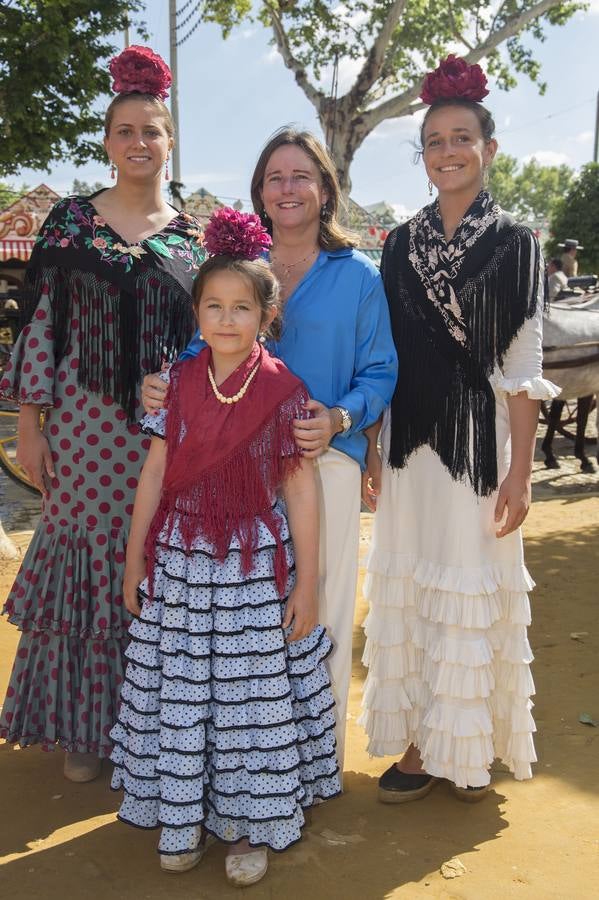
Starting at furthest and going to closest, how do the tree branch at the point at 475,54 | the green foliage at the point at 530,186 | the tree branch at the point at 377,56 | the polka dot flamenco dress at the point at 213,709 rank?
the green foliage at the point at 530,186, the tree branch at the point at 475,54, the tree branch at the point at 377,56, the polka dot flamenco dress at the point at 213,709

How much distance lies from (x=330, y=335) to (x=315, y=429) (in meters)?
0.34

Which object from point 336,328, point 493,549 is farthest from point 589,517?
point 336,328

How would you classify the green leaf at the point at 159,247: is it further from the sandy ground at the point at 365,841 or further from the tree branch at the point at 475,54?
the tree branch at the point at 475,54

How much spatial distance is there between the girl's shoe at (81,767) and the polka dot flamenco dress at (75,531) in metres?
0.11

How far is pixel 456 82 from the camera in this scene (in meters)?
2.65

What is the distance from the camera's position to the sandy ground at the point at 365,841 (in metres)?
2.43

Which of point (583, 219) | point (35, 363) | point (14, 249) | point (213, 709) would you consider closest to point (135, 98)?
point (35, 363)

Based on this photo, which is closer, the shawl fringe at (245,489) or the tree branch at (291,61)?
the shawl fringe at (245,489)

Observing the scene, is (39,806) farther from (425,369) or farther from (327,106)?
(327,106)

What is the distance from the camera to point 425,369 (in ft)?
9.23

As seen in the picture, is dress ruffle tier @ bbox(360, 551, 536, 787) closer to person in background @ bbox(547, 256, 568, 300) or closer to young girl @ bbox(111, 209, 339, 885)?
young girl @ bbox(111, 209, 339, 885)

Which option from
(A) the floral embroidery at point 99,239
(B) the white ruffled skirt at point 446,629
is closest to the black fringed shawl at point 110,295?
(A) the floral embroidery at point 99,239

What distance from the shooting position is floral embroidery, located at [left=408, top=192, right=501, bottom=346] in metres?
2.71

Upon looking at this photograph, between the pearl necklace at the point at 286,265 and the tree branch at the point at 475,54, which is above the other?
the tree branch at the point at 475,54
